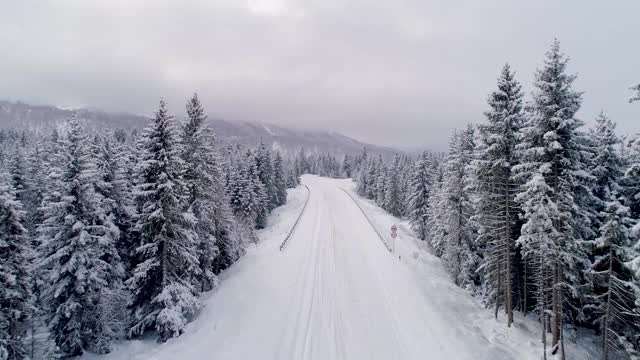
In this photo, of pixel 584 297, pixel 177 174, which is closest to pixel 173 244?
pixel 177 174

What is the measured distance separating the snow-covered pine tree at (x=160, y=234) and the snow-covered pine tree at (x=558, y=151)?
764 inches

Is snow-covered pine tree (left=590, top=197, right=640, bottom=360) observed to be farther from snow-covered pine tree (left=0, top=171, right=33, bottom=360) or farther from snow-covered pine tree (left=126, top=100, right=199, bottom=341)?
snow-covered pine tree (left=0, top=171, right=33, bottom=360)

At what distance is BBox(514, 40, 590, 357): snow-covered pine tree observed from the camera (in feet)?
65.4

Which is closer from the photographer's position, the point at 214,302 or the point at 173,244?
the point at 173,244

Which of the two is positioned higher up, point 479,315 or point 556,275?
point 556,275

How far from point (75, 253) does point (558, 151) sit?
2604 centimetres

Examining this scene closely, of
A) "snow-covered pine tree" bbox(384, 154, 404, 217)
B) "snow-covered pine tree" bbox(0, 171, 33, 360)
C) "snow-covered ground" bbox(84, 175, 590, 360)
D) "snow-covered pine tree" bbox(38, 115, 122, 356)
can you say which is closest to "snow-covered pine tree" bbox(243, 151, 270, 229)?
"snow-covered ground" bbox(84, 175, 590, 360)

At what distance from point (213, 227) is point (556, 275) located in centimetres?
2201

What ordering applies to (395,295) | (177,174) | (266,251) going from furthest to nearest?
(266,251), (395,295), (177,174)

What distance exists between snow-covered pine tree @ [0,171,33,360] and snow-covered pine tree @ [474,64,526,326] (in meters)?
25.7

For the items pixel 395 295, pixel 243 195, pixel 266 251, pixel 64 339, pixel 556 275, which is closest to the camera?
pixel 556 275

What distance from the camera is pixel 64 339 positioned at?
886 inches

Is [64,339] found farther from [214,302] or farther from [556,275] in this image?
[556,275]

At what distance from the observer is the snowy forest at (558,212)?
1998cm
